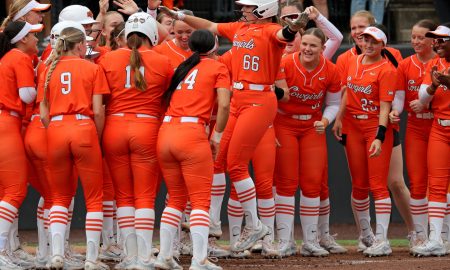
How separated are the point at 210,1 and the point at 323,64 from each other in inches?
169

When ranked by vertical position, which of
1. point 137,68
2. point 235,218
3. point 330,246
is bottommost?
point 330,246

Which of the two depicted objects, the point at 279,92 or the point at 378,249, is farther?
the point at 378,249

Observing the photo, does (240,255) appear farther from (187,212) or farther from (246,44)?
(246,44)

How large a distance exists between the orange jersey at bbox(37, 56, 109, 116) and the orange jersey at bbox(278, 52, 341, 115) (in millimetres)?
2087

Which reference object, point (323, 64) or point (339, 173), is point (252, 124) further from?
point (339, 173)

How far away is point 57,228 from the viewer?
365 inches

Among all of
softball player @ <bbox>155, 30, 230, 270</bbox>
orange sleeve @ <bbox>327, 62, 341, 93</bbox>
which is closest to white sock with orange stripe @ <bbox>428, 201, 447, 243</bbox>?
orange sleeve @ <bbox>327, 62, 341, 93</bbox>

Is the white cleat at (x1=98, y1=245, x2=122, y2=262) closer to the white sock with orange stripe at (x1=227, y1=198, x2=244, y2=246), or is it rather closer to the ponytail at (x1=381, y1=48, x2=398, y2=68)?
the white sock with orange stripe at (x1=227, y1=198, x2=244, y2=246)

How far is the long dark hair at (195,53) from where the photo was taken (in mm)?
9375

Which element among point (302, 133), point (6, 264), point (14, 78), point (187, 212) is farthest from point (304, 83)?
point (6, 264)

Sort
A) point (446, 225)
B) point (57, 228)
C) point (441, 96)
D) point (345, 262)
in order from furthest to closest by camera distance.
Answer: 1. point (446, 225)
2. point (441, 96)
3. point (345, 262)
4. point (57, 228)

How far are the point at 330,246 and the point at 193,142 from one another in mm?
2536

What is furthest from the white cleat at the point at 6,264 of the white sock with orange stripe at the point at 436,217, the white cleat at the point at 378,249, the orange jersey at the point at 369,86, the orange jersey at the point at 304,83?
the white sock with orange stripe at the point at 436,217

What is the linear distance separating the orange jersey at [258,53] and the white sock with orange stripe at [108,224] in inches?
61.9
